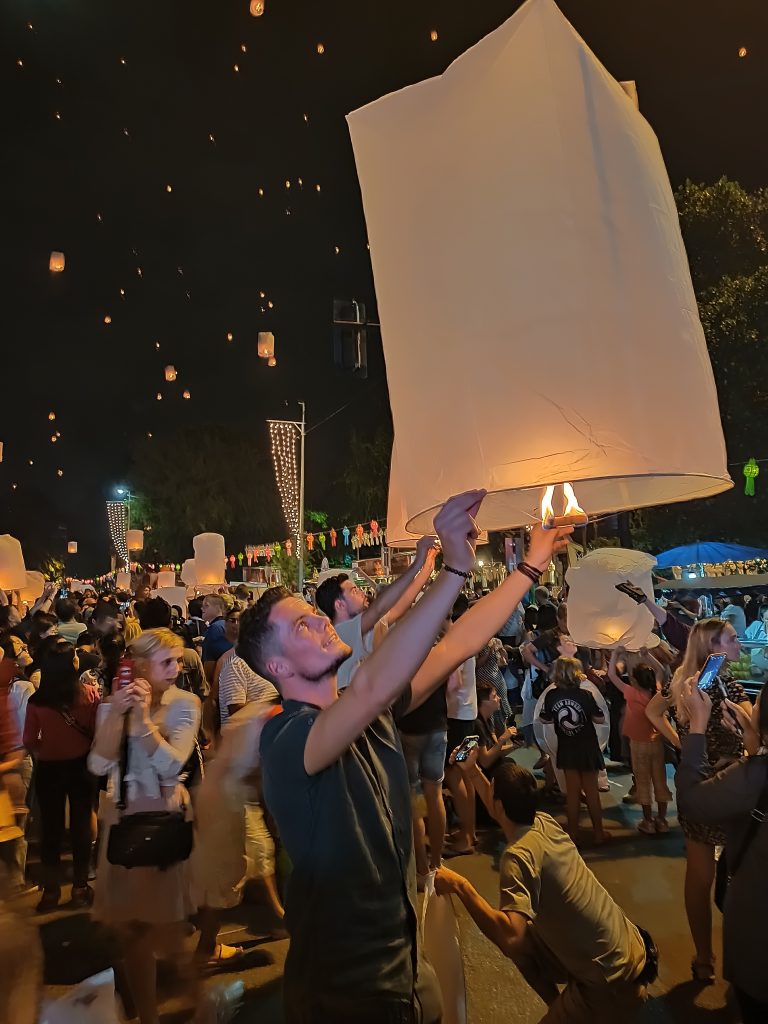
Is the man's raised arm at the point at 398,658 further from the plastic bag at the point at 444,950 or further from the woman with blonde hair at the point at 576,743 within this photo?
the woman with blonde hair at the point at 576,743

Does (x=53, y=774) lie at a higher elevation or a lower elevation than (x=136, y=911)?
higher

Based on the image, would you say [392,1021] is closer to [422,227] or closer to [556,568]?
[422,227]

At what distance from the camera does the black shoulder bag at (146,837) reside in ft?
10.9

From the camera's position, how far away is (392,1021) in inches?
65.8

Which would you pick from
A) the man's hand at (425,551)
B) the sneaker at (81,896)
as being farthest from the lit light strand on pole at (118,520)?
the man's hand at (425,551)

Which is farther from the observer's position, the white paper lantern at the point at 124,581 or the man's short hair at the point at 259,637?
the white paper lantern at the point at 124,581

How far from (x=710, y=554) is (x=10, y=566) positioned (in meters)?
15.1

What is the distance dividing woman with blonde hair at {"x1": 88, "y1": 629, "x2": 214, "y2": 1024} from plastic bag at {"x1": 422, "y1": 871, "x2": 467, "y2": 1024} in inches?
58.0

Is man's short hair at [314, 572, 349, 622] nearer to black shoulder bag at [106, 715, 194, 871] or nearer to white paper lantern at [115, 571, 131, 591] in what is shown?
black shoulder bag at [106, 715, 194, 871]

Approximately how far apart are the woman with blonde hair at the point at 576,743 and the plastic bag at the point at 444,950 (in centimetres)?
396

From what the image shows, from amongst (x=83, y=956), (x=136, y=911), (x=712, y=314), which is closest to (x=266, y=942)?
(x=83, y=956)

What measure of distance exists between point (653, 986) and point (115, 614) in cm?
702

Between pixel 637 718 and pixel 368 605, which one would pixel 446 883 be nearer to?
pixel 368 605

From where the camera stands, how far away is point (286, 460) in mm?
25422
